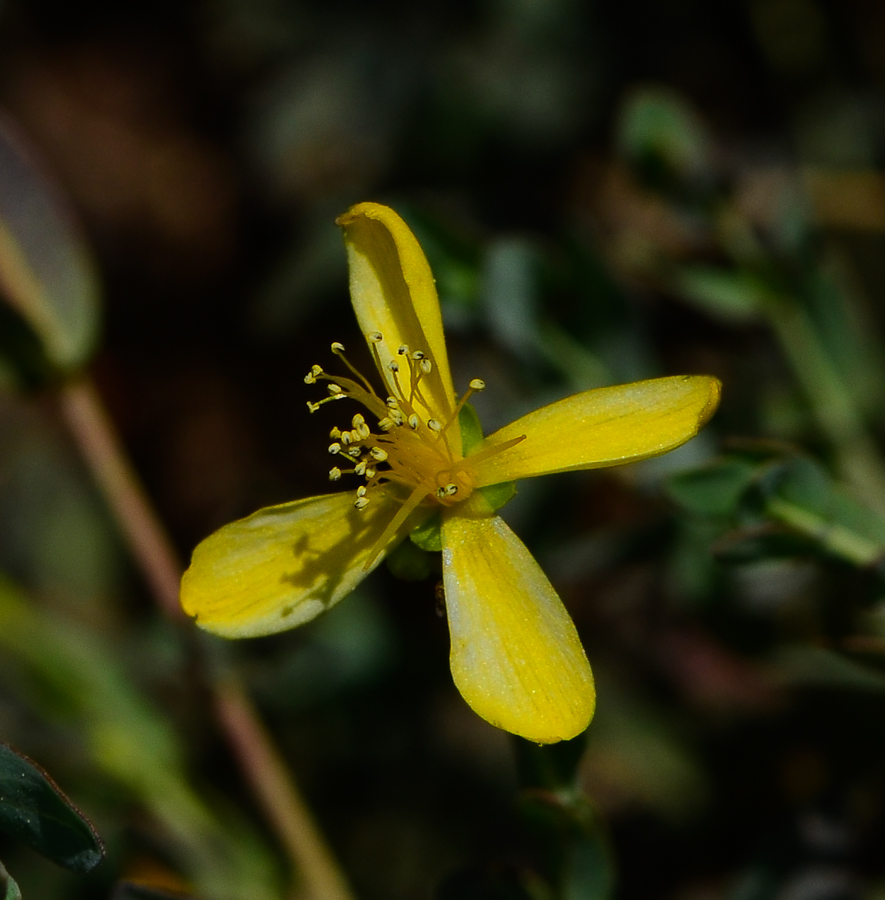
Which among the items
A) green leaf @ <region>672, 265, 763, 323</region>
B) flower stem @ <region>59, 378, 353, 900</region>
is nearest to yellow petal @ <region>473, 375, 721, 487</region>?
flower stem @ <region>59, 378, 353, 900</region>

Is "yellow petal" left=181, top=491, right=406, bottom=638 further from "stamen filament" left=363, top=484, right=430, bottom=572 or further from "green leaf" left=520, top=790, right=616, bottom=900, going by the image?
"green leaf" left=520, top=790, right=616, bottom=900

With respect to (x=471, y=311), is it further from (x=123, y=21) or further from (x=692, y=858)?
(x=123, y=21)

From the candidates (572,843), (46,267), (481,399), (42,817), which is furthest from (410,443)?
(481,399)

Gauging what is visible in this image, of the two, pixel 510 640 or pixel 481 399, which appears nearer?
pixel 510 640

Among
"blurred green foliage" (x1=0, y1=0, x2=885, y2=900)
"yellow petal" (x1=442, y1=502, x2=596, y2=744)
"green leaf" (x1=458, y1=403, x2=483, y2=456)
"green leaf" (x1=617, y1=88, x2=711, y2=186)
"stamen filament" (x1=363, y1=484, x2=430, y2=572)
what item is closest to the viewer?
"yellow petal" (x1=442, y1=502, x2=596, y2=744)

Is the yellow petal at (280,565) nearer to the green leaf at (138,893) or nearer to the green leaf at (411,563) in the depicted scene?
the green leaf at (411,563)

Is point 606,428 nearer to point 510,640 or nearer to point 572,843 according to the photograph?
point 510,640
